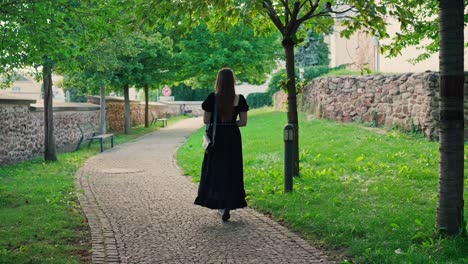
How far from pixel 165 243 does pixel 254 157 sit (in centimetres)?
762

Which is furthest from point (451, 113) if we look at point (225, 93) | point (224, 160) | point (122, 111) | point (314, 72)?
point (314, 72)

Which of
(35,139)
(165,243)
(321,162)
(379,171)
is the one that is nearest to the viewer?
(165,243)

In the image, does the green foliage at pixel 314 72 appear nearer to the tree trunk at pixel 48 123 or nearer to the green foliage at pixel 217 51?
the green foliage at pixel 217 51

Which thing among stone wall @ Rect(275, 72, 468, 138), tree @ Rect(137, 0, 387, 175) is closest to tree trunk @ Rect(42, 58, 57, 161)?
tree @ Rect(137, 0, 387, 175)

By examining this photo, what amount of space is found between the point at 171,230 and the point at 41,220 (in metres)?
1.83

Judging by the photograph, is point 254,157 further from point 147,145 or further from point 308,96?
point 308,96

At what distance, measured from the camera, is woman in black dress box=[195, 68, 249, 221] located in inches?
270

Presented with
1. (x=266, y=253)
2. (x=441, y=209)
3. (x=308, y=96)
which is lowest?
(x=266, y=253)

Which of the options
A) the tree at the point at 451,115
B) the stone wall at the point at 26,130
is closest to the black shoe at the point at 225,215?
the tree at the point at 451,115

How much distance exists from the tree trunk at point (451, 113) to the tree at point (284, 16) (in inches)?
105

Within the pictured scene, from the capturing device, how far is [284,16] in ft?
32.7

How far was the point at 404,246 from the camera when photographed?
17.6ft

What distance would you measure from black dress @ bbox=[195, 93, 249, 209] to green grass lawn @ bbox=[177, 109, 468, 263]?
28.8 inches

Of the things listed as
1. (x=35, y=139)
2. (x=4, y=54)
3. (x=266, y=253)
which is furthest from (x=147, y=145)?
(x=266, y=253)
